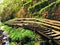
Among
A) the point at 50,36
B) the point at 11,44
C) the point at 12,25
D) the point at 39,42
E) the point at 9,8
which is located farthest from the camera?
the point at 9,8

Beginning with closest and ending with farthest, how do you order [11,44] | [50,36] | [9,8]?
[50,36] → [11,44] → [9,8]

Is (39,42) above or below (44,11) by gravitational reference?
below

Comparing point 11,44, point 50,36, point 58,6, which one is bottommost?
point 11,44

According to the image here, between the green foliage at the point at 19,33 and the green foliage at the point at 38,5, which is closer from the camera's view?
the green foliage at the point at 19,33

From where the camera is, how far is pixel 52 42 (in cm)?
736

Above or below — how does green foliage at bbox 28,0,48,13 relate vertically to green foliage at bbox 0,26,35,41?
above

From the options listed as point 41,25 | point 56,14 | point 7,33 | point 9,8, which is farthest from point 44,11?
point 9,8

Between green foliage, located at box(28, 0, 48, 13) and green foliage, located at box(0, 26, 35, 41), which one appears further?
green foliage, located at box(28, 0, 48, 13)

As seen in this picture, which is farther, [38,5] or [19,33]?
[38,5]

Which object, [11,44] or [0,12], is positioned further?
[0,12]

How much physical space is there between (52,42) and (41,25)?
1.01 m

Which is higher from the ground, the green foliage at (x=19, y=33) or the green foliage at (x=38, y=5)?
→ the green foliage at (x=38, y=5)

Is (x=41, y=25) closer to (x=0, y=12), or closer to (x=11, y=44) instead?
(x=11, y=44)

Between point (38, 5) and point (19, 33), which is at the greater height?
point (38, 5)
